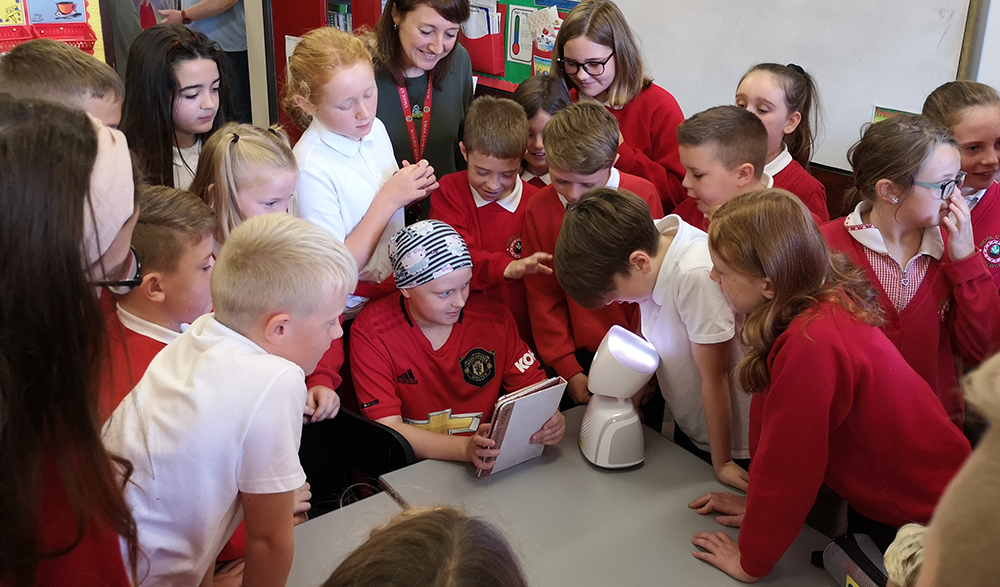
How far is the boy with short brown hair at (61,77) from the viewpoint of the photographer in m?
1.76

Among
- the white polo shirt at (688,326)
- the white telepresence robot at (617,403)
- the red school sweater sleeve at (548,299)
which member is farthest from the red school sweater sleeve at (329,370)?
the white polo shirt at (688,326)

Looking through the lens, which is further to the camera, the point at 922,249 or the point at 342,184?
the point at 342,184

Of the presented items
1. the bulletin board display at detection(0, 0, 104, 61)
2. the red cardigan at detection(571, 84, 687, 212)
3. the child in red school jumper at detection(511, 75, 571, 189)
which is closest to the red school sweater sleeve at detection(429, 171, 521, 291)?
the child in red school jumper at detection(511, 75, 571, 189)

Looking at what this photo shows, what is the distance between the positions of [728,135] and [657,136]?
56 cm

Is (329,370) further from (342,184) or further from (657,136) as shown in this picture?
(657,136)

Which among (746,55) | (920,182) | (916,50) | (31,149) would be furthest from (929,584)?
(746,55)

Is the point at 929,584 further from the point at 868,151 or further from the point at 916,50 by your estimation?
the point at 916,50

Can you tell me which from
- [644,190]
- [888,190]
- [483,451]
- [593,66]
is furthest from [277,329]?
[593,66]

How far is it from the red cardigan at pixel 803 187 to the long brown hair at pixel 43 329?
184 cm

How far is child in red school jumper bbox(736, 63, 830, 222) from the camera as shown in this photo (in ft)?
7.10

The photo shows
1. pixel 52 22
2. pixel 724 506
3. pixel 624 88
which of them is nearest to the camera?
pixel 724 506

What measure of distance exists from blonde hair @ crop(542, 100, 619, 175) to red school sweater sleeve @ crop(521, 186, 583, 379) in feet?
0.48

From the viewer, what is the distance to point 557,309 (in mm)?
2117

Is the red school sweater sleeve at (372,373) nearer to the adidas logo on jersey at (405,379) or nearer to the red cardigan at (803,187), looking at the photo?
the adidas logo on jersey at (405,379)
